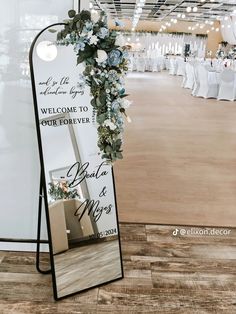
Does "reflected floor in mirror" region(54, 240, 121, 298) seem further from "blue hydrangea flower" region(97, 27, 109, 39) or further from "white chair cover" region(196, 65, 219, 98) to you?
"white chair cover" region(196, 65, 219, 98)

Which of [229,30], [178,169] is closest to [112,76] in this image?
[178,169]

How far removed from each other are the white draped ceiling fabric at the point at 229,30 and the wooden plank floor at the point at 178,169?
16.0 m

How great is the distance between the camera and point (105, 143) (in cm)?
209

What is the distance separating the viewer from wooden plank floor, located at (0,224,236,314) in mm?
2143

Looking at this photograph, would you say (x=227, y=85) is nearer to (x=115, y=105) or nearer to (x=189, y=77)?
(x=189, y=77)

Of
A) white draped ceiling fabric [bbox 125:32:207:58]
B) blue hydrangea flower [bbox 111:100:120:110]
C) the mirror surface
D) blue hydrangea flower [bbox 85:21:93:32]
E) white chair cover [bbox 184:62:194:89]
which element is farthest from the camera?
white draped ceiling fabric [bbox 125:32:207:58]

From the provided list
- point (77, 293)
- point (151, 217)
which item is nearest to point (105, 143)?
point (77, 293)

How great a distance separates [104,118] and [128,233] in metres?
1.35

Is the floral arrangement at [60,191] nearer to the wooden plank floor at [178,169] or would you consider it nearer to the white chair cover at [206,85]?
the wooden plank floor at [178,169]

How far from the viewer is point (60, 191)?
7.11 ft

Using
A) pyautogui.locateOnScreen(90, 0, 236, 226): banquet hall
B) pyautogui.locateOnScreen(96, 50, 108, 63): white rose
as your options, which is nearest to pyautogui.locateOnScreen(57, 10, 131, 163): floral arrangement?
pyautogui.locateOnScreen(96, 50, 108, 63): white rose

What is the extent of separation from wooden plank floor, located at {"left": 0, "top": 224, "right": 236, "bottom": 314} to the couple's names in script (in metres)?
0.50

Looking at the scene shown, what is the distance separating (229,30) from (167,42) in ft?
15.6

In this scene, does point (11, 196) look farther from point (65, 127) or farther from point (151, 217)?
point (151, 217)
